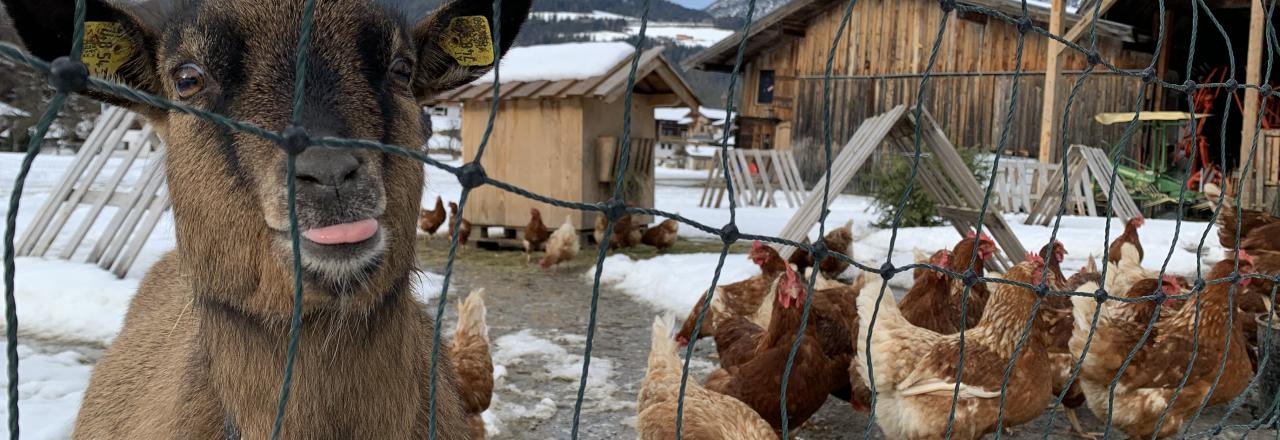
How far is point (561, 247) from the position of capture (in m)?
8.42

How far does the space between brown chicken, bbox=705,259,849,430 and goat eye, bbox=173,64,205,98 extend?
8.86 ft

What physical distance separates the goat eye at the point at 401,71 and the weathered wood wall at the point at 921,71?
15.1m

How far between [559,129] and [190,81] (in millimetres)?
7910

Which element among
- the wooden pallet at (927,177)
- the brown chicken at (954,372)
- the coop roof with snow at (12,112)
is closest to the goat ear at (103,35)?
the brown chicken at (954,372)

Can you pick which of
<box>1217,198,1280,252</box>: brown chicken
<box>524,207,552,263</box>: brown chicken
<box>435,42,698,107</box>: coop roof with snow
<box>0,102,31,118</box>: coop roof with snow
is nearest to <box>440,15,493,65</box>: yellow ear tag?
<box>1217,198,1280,252</box>: brown chicken

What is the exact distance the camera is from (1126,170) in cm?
1330

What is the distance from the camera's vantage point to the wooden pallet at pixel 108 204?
21.3 feet

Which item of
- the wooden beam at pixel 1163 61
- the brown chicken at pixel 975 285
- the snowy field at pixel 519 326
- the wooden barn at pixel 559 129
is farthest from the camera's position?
the wooden beam at pixel 1163 61

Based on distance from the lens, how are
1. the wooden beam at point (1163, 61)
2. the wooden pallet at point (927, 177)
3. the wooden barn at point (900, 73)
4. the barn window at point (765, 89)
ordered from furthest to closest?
the barn window at point (765, 89), the wooden barn at point (900, 73), the wooden beam at point (1163, 61), the wooden pallet at point (927, 177)

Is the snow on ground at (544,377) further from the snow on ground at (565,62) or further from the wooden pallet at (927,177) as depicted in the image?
the snow on ground at (565,62)

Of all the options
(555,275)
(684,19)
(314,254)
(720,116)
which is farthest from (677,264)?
(684,19)

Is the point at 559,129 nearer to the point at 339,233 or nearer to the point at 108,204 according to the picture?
the point at 108,204

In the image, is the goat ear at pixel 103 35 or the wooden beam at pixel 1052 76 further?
the wooden beam at pixel 1052 76

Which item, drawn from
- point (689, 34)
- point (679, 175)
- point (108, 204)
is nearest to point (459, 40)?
point (108, 204)
